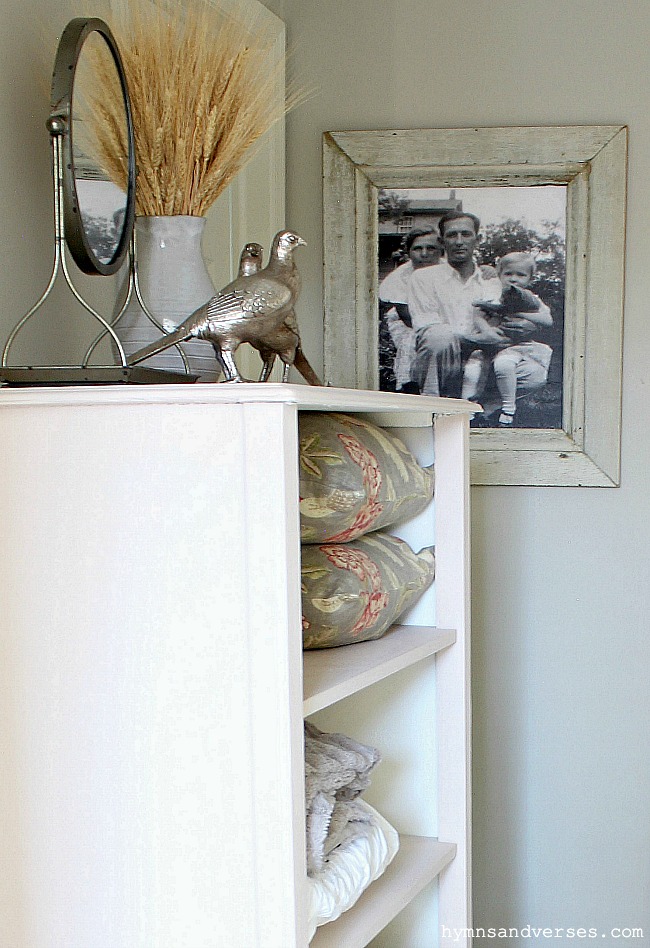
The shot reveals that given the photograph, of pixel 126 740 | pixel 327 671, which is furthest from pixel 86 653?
pixel 327 671

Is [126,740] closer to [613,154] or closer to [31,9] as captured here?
[31,9]

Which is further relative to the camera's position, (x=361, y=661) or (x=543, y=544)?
(x=543, y=544)

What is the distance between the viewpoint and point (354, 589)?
1281mm

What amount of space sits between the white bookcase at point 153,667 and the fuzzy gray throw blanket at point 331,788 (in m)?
0.17

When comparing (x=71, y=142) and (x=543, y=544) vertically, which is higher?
(x=71, y=142)

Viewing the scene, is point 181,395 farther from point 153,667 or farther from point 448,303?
point 448,303

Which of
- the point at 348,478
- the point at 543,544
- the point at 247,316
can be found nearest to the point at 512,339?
the point at 543,544

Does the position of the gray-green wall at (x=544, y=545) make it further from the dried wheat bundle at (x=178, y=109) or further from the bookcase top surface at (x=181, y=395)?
the bookcase top surface at (x=181, y=395)

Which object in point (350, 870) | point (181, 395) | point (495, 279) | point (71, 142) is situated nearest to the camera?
point (181, 395)

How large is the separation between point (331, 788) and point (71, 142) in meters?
0.76

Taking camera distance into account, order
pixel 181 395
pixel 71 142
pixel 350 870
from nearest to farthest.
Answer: pixel 181 395, pixel 71 142, pixel 350 870

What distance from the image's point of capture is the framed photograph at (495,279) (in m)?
2.12

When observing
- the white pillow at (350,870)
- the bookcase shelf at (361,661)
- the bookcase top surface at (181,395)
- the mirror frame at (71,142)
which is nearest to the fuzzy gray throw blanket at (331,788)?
the white pillow at (350,870)

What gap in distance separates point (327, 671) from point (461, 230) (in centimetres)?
125
